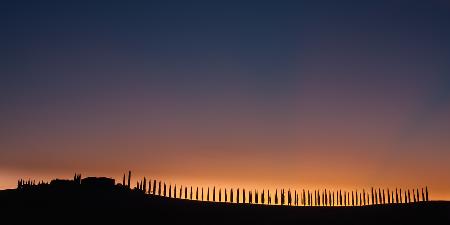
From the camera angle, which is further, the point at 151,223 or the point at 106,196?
the point at 106,196

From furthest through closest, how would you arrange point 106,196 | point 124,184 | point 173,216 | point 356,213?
1. point 124,184
2. point 106,196
3. point 356,213
4. point 173,216

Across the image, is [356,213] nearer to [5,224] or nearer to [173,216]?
[173,216]

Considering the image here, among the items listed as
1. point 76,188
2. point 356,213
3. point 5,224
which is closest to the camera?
point 5,224

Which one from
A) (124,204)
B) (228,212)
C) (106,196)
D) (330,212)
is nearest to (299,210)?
(330,212)

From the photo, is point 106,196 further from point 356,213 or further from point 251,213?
point 356,213

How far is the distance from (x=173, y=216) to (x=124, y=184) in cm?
1891

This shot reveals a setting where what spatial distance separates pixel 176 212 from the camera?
32406 mm

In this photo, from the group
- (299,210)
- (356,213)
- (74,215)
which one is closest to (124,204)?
(74,215)

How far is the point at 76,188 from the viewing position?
139 ft

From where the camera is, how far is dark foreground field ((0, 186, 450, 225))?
96.6ft

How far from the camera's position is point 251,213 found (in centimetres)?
3375

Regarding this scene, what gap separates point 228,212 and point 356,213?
9282 millimetres

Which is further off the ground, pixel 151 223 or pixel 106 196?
pixel 106 196

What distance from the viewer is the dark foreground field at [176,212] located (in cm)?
2945
